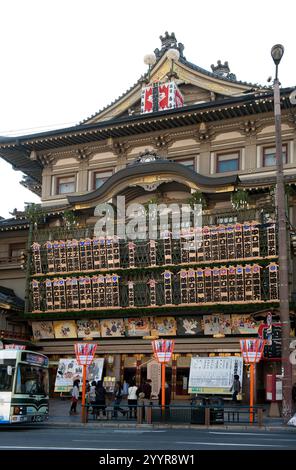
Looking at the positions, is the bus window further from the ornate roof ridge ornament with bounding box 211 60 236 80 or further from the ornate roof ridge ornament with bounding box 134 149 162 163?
the ornate roof ridge ornament with bounding box 211 60 236 80

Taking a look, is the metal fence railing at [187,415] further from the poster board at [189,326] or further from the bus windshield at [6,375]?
the poster board at [189,326]

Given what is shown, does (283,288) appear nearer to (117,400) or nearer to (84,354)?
(84,354)

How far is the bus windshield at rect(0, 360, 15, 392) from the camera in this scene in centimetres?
2091

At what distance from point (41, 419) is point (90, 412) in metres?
3.76

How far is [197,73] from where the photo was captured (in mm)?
35844

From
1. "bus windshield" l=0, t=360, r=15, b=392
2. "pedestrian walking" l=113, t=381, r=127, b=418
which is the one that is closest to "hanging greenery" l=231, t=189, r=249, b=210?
"pedestrian walking" l=113, t=381, r=127, b=418

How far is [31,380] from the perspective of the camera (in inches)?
875

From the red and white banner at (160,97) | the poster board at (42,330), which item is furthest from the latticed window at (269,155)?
the poster board at (42,330)

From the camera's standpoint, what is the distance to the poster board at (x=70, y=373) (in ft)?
107

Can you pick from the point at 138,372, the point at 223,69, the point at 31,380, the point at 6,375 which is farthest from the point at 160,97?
the point at 6,375

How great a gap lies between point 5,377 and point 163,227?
12.8 m

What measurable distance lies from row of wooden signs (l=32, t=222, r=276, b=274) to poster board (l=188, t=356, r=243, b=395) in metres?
4.85

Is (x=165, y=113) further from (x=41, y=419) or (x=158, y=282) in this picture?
(x=41, y=419)

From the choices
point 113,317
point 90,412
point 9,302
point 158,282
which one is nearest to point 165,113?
point 158,282
